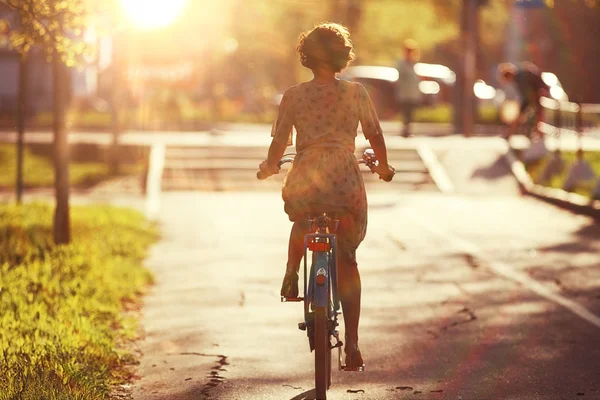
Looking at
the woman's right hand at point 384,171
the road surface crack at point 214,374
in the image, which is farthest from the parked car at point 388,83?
the woman's right hand at point 384,171

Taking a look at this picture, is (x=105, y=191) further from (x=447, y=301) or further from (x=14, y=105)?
(x=14, y=105)

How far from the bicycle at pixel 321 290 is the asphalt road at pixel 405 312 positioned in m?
0.54

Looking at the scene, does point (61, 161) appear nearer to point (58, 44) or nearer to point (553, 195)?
point (58, 44)

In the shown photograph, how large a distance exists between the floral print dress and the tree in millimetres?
5235

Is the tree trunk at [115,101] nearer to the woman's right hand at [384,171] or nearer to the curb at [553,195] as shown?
the curb at [553,195]

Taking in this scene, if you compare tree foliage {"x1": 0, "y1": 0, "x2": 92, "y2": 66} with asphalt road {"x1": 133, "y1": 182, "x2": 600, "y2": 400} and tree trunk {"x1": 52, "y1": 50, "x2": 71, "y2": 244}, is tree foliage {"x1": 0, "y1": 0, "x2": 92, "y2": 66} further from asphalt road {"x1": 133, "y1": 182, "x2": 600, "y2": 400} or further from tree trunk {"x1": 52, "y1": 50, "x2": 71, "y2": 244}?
asphalt road {"x1": 133, "y1": 182, "x2": 600, "y2": 400}

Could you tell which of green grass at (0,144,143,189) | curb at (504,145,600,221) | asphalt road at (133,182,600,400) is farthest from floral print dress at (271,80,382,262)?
green grass at (0,144,143,189)

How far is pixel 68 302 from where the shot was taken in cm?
1030

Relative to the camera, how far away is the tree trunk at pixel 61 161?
1420cm

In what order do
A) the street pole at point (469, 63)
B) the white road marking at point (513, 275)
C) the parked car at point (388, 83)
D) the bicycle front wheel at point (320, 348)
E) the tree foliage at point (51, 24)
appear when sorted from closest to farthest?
the bicycle front wheel at point (320, 348)
the white road marking at point (513, 275)
the tree foliage at point (51, 24)
the street pole at point (469, 63)
the parked car at point (388, 83)

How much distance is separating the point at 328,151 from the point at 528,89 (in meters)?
19.7

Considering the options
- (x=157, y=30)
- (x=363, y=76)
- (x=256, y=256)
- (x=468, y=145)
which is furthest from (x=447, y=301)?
(x=157, y=30)

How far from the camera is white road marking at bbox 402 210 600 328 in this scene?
1067cm

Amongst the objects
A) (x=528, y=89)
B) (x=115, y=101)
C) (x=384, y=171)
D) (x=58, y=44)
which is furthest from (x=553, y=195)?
(x=384, y=171)
